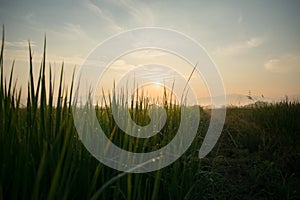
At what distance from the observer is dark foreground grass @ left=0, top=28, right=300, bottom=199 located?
1056 mm

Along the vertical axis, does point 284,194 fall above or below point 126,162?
below

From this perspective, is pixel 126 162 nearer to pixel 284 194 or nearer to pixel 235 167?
pixel 284 194

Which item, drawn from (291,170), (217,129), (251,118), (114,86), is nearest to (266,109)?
(251,118)

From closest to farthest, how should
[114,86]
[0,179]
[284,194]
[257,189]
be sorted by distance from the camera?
[0,179], [114,86], [284,194], [257,189]

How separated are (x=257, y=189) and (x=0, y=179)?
8.28ft

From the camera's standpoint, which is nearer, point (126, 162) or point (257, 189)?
point (126, 162)

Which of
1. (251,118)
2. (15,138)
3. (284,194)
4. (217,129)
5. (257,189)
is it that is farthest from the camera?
(251,118)

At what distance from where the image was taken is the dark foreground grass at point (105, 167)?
1056mm

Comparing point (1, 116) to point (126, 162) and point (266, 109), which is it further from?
point (266, 109)

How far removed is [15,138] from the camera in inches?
47.4

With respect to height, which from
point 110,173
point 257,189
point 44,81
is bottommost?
point 257,189

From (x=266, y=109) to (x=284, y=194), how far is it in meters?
4.17

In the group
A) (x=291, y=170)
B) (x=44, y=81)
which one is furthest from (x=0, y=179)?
(x=291, y=170)

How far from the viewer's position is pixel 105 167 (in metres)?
1.52
